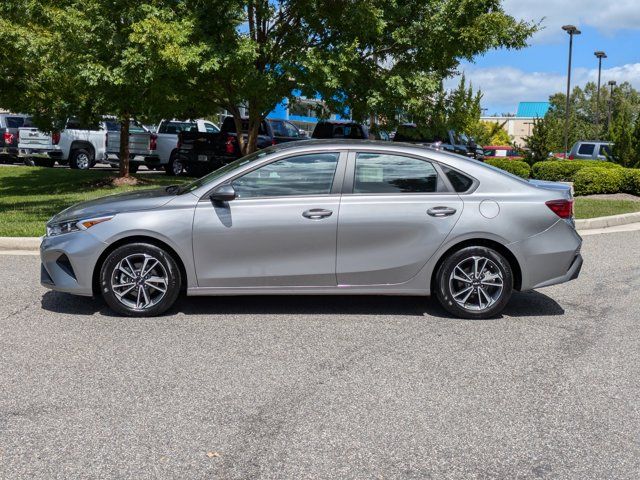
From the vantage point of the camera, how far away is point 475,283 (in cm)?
639

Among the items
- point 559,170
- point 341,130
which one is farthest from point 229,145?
point 559,170

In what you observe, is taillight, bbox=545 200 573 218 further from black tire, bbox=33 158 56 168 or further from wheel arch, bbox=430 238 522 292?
black tire, bbox=33 158 56 168

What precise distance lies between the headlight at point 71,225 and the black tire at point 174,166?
17417 millimetres

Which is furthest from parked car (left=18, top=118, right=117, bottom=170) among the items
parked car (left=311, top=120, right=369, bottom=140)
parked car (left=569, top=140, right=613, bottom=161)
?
parked car (left=569, top=140, right=613, bottom=161)

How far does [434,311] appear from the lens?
674 centimetres

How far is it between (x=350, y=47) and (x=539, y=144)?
539 inches

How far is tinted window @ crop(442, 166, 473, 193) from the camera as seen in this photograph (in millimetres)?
6484

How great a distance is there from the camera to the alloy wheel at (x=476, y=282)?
6.37 m

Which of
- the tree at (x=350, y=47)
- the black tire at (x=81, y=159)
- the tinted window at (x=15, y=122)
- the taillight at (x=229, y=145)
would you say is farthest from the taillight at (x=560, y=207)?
the tinted window at (x=15, y=122)

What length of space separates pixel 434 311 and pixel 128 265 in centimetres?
288

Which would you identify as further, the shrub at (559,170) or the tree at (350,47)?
the shrub at (559,170)

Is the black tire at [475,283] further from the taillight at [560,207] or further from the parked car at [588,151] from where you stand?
the parked car at [588,151]

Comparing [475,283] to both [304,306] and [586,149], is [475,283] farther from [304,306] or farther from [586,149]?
[586,149]

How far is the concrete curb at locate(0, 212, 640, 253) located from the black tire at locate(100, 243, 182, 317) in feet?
12.9
